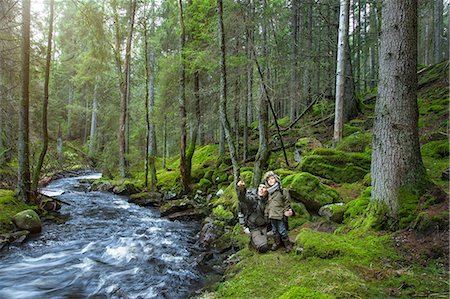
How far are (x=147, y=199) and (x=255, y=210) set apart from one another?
9739 mm

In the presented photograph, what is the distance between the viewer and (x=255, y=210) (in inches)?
257

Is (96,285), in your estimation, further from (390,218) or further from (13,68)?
(13,68)

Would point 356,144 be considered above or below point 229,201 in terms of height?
above

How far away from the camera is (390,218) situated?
545 centimetres

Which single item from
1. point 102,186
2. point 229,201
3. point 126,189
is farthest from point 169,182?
point 229,201

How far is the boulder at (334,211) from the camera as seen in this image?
294 inches

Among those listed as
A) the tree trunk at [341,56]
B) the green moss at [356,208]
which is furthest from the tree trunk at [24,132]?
the tree trunk at [341,56]

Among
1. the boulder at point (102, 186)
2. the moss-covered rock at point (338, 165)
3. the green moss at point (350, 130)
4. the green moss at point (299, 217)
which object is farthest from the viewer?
the boulder at point (102, 186)

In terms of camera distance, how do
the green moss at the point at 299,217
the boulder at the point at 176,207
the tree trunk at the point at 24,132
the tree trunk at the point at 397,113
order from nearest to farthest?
the tree trunk at the point at 397,113 → the green moss at the point at 299,217 → the tree trunk at the point at 24,132 → the boulder at the point at 176,207

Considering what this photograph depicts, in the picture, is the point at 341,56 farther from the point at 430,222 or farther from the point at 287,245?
the point at 287,245

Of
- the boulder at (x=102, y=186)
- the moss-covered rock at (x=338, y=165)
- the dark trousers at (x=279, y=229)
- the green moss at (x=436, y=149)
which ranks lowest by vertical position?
the boulder at (x=102, y=186)

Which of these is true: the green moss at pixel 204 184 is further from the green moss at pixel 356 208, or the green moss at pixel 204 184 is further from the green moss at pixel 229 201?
the green moss at pixel 356 208

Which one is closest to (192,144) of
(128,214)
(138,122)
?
(128,214)

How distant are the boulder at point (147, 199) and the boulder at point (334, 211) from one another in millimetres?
8725
